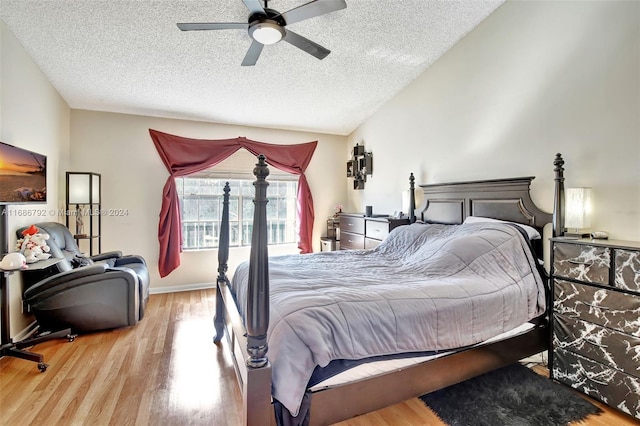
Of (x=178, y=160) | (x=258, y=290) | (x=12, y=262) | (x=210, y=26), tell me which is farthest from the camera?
(x=178, y=160)

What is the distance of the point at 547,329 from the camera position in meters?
2.28

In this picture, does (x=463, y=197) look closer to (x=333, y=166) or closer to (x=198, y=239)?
(x=333, y=166)

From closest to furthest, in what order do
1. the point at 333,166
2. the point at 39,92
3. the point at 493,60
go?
the point at 493,60, the point at 39,92, the point at 333,166

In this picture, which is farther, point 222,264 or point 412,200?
point 412,200

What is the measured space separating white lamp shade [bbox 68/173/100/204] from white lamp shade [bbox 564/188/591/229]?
485cm

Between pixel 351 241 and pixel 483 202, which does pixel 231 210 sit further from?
pixel 483 202

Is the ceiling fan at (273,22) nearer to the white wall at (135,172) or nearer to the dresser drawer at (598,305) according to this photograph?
the dresser drawer at (598,305)

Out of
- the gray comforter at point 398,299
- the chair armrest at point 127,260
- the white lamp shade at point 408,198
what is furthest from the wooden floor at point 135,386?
the white lamp shade at point 408,198

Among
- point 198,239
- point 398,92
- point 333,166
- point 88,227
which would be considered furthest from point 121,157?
point 398,92

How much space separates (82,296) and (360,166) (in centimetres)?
394

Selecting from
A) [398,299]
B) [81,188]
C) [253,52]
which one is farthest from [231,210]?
[398,299]

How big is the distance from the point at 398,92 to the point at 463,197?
6.04ft

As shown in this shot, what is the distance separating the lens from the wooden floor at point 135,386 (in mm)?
1813

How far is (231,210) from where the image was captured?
4.96 meters
